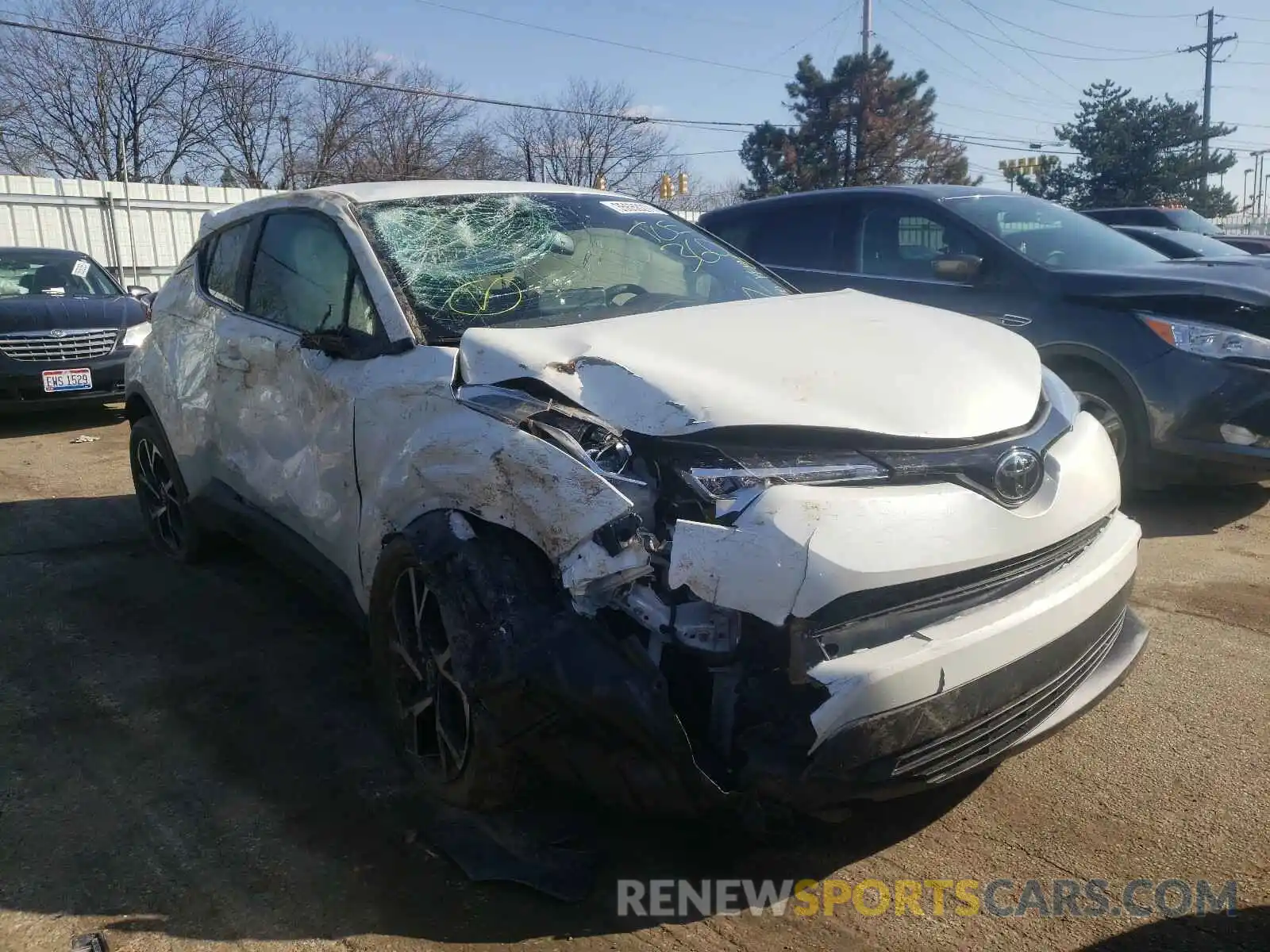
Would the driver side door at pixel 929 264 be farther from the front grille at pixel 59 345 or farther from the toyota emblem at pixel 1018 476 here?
the front grille at pixel 59 345

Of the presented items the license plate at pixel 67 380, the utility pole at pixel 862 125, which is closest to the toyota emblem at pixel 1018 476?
the license plate at pixel 67 380

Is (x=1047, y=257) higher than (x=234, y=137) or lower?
lower

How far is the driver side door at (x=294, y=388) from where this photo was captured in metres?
3.22

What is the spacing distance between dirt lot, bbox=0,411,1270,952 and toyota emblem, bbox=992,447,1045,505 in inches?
36.6

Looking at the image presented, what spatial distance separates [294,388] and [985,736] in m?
2.49

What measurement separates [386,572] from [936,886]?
1660 millimetres

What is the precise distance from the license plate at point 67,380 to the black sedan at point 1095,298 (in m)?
6.21

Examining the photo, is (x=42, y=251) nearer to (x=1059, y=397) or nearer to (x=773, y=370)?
(x=773, y=370)

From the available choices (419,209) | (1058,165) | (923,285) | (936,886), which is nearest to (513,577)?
(936,886)

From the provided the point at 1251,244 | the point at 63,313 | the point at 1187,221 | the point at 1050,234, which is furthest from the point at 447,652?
the point at 1251,244

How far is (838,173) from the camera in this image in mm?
41594

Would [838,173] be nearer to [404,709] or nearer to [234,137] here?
[234,137]

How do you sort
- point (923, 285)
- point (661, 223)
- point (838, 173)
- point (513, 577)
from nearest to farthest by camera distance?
point (513, 577), point (661, 223), point (923, 285), point (838, 173)

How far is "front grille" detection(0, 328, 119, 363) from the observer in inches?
339
